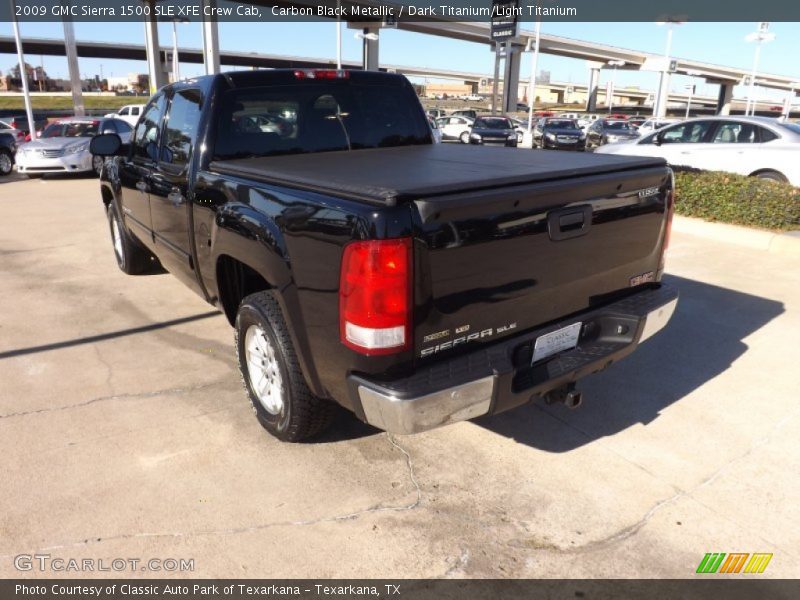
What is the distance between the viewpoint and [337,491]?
3035 millimetres

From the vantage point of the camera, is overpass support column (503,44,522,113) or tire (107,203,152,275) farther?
overpass support column (503,44,522,113)

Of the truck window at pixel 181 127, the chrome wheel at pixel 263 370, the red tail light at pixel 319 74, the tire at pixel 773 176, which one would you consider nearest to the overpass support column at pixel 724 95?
the tire at pixel 773 176

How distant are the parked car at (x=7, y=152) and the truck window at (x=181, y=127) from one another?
1537 cm

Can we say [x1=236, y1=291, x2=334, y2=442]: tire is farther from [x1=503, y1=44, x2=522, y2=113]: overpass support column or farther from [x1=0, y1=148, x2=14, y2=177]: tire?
[x1=503, y1=44, x2=522, y2=113]: overpass support column

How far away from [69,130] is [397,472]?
17.2m

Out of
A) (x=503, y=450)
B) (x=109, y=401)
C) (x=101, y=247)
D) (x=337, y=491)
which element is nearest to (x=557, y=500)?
(x=503, y=450)

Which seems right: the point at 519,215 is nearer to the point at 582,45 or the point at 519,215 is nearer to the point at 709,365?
the point at 709,365

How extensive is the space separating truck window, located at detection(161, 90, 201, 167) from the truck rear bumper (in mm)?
2283

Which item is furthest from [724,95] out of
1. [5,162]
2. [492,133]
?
[5,162]

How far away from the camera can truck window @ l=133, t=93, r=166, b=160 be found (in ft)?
15.4

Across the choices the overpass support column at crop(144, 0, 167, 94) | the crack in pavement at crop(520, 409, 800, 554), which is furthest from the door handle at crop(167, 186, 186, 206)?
the overpass support column at crop(144, 0, 167, 94)

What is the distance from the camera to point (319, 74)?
4293mm

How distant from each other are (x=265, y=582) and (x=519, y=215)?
73.5 inches

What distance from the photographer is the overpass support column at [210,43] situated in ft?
103
